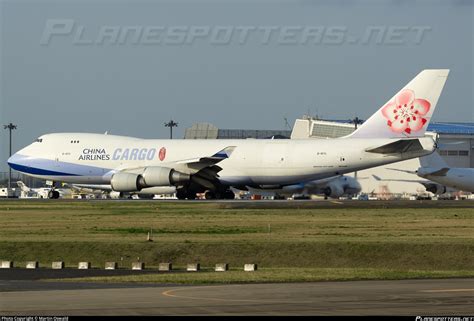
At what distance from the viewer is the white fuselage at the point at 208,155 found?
78.8 meters

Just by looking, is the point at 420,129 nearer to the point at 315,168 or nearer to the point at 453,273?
the point at 315,168

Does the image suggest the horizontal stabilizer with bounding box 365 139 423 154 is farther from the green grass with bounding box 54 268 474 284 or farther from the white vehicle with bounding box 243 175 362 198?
the green grass with bounding box 54 268 474 284

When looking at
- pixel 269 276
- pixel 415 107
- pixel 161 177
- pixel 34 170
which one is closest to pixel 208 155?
pixel 161 177

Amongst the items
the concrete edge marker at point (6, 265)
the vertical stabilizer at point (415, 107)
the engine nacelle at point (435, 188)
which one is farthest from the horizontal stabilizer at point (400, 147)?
the concrete edge marker at point (6, 265)

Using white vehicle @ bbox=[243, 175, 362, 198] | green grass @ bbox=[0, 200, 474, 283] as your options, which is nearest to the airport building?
white vehicle @ bbox=[243, 175, 362, 198]

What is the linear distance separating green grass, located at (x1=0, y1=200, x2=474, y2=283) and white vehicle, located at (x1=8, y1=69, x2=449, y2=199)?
14.3 metres

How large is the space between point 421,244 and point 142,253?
35.5ft

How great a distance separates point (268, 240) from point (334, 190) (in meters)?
62.3

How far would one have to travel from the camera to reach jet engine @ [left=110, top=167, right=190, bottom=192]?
8025 cm

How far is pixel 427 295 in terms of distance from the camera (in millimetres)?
25125

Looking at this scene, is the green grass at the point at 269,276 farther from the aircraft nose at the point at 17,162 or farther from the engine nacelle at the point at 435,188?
the engine nacelle at the point at 435,188

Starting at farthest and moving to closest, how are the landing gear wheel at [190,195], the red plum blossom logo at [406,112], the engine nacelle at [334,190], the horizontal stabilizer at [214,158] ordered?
the engine nacelle at [334,190] < the landing gear wheel at [190,195] < the horizontal stabilizer at [214,158] < the red plum blossom logo at [406,112]

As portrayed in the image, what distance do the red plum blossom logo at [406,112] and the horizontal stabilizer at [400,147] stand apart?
356cm

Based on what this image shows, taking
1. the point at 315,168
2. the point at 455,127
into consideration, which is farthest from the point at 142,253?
the point at 455,127
